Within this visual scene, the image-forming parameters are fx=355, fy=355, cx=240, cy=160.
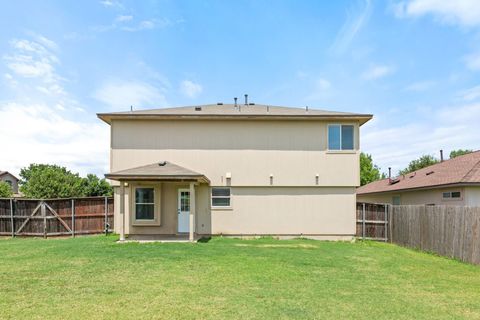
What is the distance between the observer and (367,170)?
4309 cm

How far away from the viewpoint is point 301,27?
586 inches

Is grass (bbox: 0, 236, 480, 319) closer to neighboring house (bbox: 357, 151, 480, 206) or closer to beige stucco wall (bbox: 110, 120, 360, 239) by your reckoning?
beige stucco wall (bbox: 110, 120, 360, 239)

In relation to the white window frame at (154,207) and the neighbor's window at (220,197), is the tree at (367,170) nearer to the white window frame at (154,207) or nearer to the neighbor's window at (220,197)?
the neighbor's window at (220,197)

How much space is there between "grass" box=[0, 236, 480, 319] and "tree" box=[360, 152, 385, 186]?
105 feet

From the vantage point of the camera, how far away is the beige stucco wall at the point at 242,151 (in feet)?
50.4

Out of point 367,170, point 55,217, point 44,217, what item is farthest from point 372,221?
point 367,170

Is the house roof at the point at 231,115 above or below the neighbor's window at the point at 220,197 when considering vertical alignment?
above

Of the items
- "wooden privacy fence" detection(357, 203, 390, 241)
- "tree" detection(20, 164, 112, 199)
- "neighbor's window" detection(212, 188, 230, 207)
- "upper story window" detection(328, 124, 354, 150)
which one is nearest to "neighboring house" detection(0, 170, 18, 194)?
"tree" detection(20, 164, 112, 199)

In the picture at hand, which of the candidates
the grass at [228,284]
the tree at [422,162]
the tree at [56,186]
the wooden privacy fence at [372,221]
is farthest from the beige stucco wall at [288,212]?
the tree at [422,162]

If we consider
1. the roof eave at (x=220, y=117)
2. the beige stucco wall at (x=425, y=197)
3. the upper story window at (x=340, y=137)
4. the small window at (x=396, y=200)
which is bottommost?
the small window at (x=396, y=200)

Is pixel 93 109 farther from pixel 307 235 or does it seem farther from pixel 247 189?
pixel 307 235

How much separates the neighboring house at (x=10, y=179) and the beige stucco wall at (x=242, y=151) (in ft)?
143

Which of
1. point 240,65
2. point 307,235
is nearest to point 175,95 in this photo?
point 240,65

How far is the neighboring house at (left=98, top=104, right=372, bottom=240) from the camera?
15273 mm
